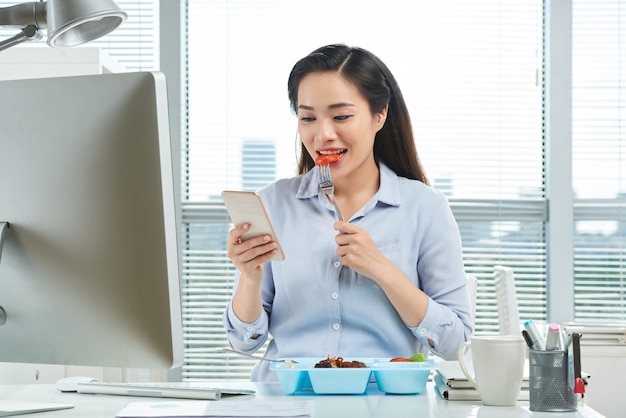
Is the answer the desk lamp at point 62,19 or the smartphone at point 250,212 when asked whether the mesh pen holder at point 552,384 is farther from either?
the desk lamp at point 62,19

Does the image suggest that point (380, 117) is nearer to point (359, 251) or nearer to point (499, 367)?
point (359, 251)

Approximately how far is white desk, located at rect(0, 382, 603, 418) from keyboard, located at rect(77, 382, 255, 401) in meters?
0.02

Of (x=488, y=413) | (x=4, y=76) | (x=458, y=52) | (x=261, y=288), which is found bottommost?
(x=488, y=413)

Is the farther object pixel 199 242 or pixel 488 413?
pixel 199 242

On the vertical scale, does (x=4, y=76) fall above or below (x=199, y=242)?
above

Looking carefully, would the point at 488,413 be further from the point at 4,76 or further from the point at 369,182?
the point at 4,76

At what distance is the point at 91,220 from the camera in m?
1.14

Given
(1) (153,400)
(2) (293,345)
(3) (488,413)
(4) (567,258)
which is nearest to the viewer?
(3) (488,413)

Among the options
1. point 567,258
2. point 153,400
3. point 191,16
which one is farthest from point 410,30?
point 153,400

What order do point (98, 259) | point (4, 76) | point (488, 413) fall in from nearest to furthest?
point (98, 259) → point (488, 413) → point (4, 76)

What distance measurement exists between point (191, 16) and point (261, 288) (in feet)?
7.35

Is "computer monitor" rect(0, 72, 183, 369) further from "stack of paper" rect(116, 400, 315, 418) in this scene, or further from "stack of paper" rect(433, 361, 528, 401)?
"stack of paper" rect(433, 361, 528, 401)

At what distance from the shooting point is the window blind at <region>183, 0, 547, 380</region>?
12.4 feet

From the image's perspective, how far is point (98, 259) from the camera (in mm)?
1159
